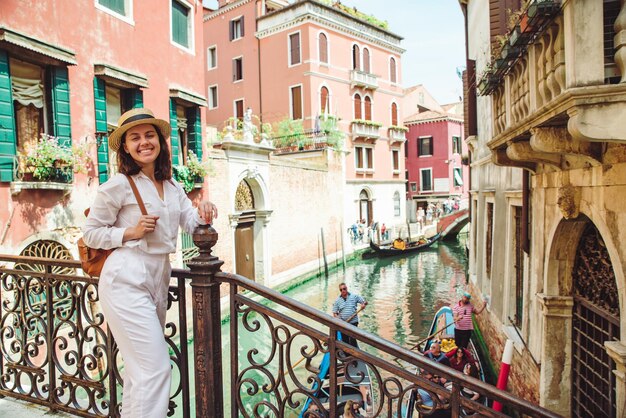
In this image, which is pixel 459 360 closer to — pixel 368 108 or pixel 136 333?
pixel 136 333

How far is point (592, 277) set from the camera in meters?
3.83

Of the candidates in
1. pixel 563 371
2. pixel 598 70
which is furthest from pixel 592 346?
pixel 598 70

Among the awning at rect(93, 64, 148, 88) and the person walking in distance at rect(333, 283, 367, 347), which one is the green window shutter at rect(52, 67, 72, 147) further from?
the person walking in distance at rect(333, 283, 367, 347)

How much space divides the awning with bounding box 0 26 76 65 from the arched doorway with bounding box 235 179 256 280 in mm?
6243

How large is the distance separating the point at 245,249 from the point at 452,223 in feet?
50.2

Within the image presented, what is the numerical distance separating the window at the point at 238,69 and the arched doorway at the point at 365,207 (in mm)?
8251

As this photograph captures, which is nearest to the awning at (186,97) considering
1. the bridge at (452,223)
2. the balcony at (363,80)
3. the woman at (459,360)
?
the woman at (459,360)

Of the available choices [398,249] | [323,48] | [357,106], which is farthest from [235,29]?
[398,249]

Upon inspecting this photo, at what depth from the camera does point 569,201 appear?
12.1 feet

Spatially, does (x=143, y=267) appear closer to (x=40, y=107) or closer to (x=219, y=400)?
(x=219, y=400)

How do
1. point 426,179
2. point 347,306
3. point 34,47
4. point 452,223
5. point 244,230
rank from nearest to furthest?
point 34,47
point 347,306
point 244,230
point 452,223
point 426,179

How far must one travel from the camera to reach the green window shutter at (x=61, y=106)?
668 cm

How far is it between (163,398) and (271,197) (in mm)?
12414

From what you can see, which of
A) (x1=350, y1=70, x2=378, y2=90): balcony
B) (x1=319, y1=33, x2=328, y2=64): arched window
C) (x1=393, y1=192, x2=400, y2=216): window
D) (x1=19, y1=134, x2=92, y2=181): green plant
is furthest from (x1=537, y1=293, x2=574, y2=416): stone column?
(x1=393, y1=192, x2=400, y2=216): window
